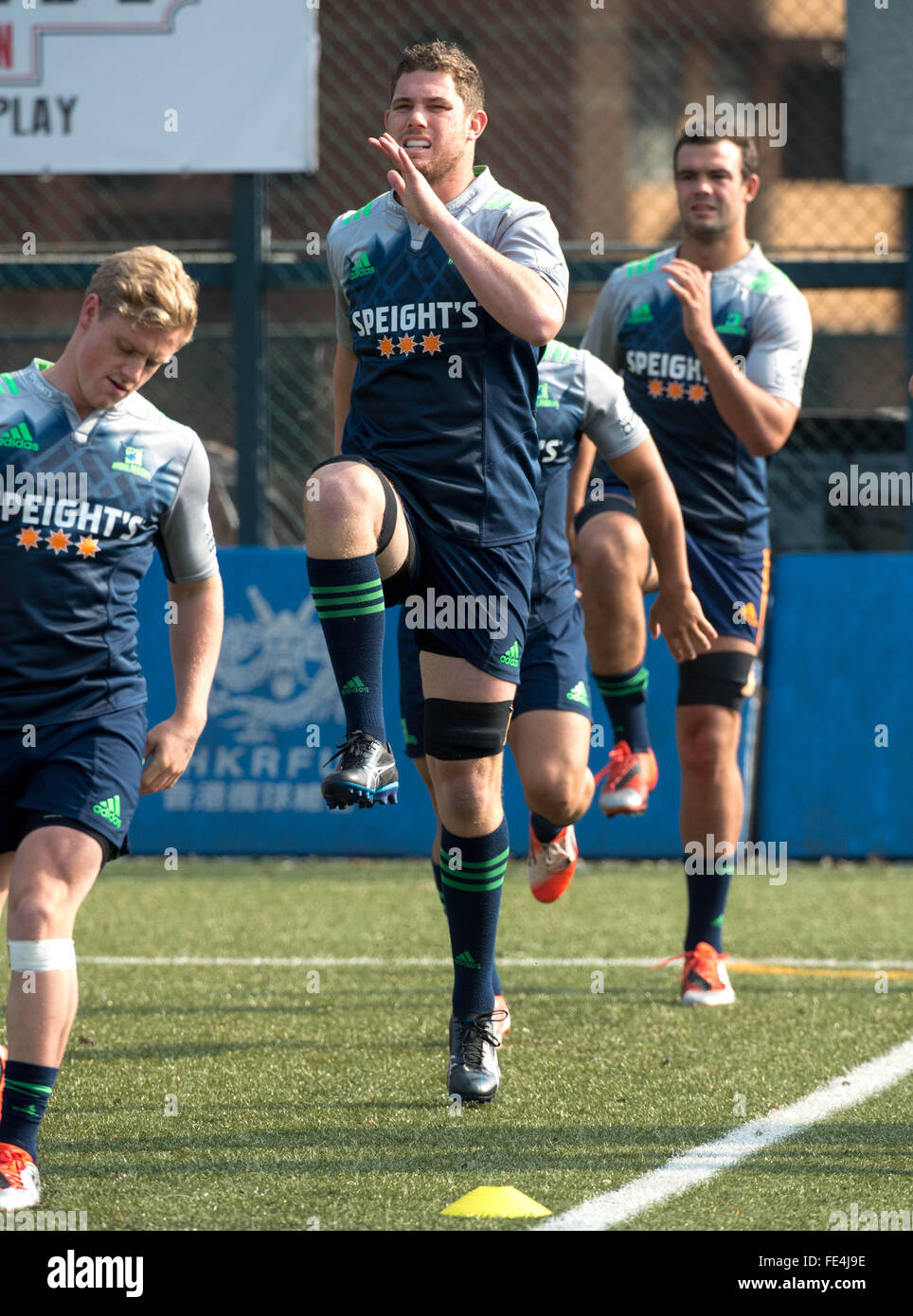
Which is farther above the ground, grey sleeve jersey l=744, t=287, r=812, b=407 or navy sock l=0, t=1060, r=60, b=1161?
grey sleeve jersey l=744, t=287, r=812, b=407

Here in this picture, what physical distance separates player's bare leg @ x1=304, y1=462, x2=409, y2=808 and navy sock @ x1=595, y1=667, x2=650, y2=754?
1.95m

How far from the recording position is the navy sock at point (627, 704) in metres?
5.70

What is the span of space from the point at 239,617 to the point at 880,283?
3755mm

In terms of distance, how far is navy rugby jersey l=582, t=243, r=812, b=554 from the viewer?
5.50 meters

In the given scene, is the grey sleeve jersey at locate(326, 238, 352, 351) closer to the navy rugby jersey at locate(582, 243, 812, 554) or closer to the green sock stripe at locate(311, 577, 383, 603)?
the green sock stripe at locate(311, 577, 383, 603)

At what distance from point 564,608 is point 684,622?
385 mm

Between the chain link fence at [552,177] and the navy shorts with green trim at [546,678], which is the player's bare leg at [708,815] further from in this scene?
the chain link fence at [552,177]

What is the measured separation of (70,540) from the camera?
3.34m

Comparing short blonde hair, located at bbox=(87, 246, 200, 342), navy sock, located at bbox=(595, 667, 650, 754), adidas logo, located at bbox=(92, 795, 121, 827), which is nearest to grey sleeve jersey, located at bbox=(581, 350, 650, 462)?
navy sock, located at bbox=(595, 667, 650, 754)

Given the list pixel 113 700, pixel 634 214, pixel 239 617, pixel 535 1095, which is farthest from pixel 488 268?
pixel 634 214

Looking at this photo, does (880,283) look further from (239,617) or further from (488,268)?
(488,268)

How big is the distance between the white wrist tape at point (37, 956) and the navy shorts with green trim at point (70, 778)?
217mm

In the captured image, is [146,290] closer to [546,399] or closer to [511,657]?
[511,657]

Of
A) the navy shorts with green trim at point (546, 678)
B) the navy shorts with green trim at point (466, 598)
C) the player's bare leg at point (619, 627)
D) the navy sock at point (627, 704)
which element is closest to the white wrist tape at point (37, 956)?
the navy shorts with green trim at point (466, 598)
